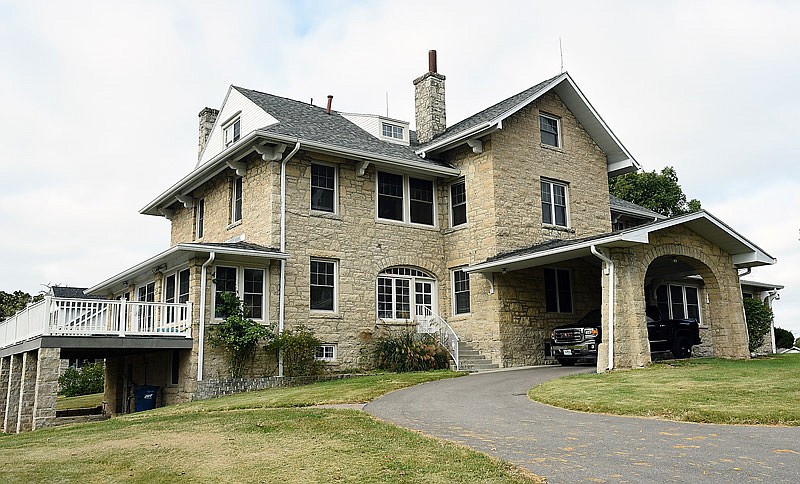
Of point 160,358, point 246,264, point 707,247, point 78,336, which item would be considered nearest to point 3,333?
point 160,358

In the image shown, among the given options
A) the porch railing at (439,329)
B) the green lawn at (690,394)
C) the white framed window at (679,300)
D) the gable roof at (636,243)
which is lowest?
the green lawn at (690,394)

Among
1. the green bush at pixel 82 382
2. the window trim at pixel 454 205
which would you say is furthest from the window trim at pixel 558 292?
the green bush at pixel 82 382

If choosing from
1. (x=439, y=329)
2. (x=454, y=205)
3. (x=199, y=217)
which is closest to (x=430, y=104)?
(x=454, y=205)

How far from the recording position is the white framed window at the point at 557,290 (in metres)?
22.1

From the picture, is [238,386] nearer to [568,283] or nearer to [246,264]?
[246,264]

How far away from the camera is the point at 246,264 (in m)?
18.6

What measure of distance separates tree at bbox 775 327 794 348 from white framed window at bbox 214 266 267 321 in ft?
81.6

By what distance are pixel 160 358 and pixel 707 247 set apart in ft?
50.0

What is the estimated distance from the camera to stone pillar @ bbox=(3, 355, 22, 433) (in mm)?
19172

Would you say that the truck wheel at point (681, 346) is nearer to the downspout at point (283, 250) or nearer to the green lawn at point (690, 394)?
the green lawn at point (690, 394)

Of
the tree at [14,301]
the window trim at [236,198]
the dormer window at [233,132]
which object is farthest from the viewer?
the tree at [14,301]

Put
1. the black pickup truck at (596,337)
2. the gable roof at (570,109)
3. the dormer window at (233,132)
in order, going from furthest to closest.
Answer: the dormer window at (233,132) → the gable roof at (570,109) → the black pickup truck at (596,337)

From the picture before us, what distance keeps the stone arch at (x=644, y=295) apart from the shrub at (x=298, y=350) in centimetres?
721

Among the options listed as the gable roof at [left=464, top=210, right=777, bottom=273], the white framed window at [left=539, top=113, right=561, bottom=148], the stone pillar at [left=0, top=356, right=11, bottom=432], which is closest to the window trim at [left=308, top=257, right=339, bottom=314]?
the gable roof at [left=464, top=210, right=777, bottom=273]
